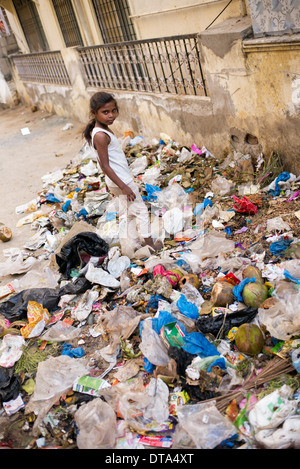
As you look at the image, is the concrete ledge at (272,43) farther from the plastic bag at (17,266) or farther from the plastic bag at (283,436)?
the plastic bag at (17,266)

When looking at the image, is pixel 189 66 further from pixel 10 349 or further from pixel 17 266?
pixel 10 349

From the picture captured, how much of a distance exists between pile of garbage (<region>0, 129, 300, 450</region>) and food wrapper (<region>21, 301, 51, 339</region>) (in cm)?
1

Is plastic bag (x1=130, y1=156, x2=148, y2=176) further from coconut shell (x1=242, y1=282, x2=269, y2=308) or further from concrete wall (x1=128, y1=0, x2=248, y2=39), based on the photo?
coconut shell (x1=242, y1=282, x2=269, y2=308)

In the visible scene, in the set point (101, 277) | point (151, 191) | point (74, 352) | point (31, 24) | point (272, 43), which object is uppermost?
point (31, 24)

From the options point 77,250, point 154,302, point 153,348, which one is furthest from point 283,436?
point 77,250

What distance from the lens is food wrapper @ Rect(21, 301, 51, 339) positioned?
3408 millimetres

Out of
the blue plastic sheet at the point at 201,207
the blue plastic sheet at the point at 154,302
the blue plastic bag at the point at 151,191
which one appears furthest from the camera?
the blue plastic bag at the point at 151,191

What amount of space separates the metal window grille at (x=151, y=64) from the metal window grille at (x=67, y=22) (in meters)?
2.02

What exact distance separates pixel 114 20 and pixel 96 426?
832cm

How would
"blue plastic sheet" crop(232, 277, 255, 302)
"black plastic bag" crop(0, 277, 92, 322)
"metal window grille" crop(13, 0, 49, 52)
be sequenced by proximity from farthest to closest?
"metal window grille" crop(13, 0, 49, 52)
"black plastic bag" crop(0, 277, 92, 322)
"blue plastic sheet" crop(232, 277, 255, 302)

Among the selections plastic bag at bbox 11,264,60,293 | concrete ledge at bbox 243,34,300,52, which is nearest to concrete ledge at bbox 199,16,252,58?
concrete ledge at bbox 243,34,300,52

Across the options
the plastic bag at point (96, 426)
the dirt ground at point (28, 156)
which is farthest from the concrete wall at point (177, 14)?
the plastic bag at point (96, 426)

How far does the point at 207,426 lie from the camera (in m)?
2.23

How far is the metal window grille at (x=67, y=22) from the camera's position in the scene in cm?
1006
